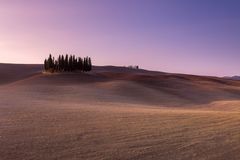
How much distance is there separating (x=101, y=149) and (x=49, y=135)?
1979 mm

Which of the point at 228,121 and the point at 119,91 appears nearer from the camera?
the point at 228,121

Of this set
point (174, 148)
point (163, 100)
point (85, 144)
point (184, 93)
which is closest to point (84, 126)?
point (85, 144)

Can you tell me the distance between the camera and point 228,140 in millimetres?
10867

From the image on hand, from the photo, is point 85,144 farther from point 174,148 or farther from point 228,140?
point 228,140

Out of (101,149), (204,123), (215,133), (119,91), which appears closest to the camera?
(101,149)

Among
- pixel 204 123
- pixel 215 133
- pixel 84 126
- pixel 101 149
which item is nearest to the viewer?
pixel 101 149

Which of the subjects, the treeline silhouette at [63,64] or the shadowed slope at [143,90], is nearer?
the shadowed slope at [143,90]

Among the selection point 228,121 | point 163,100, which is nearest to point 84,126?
point 228,121

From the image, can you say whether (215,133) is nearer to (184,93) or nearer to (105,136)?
(105,136)

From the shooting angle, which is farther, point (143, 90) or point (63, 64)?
point (63, 64)

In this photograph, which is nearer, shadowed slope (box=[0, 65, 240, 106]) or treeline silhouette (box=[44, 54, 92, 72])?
shadowed slope (box=[0, 65, 240, 106])

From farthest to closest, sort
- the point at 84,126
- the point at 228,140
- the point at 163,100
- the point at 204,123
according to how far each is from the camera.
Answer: the point at 163,100, the point at 204,123, the point at 84,126, the point at 228,140

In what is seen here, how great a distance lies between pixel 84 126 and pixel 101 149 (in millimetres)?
2953

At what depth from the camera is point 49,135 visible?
11.0 meters
